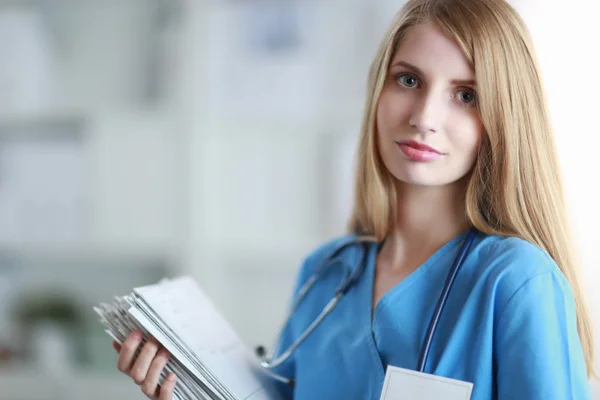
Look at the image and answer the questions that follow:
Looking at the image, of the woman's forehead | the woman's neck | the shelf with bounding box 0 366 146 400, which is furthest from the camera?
the shelf with bounding box 0 366 146 400

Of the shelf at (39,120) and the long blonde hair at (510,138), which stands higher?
the long blonde hair at (510,138)

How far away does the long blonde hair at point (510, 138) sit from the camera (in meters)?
0.92

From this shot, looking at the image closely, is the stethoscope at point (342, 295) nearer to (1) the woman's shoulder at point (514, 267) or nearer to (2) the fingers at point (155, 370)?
(1) the woman's shoulder at point (514, 267)

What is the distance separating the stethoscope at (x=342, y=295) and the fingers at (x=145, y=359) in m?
0.20

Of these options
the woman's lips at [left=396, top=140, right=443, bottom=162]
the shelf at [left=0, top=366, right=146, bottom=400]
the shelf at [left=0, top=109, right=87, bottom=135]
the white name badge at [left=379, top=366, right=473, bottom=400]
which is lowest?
the shelf at [left=0, top=366, right=146, bottom=400]

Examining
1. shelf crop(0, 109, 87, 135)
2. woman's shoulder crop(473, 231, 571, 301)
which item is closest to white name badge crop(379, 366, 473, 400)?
woman's shoulder crop(473, 231, 571, 301)

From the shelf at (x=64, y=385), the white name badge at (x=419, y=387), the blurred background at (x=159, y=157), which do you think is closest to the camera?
the white name badge at (x=419, y=387)

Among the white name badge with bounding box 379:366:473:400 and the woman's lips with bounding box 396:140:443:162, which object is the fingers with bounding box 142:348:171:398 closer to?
the white name badge with bounding box 379:366:473:400

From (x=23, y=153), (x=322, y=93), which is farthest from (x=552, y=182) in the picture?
(x=23, y=153)

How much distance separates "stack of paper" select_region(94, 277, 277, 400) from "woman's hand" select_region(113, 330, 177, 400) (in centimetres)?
2

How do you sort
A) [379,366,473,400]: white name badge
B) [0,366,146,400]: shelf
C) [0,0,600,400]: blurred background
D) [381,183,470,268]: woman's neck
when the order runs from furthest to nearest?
[0,366,146,400]: shelf, [0,0,600,400]: blurred background, [381,183,470,268]: woman's neck, [379,366,473,400]: white name badge

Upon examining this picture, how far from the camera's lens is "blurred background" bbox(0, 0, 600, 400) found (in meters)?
2.05

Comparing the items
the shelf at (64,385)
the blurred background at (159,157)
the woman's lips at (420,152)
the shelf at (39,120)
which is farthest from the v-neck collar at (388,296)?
the shelf at (39,120)

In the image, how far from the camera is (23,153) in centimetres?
238
